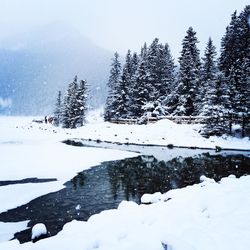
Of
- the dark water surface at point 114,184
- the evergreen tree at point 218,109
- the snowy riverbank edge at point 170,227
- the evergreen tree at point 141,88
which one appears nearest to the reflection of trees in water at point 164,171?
the dark water surface at point 114,184

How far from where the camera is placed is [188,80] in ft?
150

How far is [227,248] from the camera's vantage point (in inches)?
244

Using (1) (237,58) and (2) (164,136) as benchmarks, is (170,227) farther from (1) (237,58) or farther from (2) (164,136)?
(1) (237,58)

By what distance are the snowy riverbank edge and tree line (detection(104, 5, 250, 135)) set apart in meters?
28.0

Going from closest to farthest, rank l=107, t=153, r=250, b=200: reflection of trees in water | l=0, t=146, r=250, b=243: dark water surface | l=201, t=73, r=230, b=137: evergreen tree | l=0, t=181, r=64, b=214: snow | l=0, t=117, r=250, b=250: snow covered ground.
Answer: l=0, t=117, r=250, b=250: snow covered ground → l=0, t=146, r=250, b=243: dark water surface → l=0, t=181, r=64, b=214: snow → l=107, t=153, r=250, b=200: reflection of trees in water → l=201, t=73, r=230, b=137: evergreen tree

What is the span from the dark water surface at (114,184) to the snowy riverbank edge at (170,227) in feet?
6.88

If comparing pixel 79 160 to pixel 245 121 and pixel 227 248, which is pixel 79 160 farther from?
pixel 245 121

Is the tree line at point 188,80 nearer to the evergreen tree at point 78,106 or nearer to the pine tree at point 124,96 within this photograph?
the pine tree at point 124,96

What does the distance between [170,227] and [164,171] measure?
12.7m

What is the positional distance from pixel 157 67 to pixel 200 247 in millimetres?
49275

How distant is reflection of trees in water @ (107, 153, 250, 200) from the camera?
16391 mm

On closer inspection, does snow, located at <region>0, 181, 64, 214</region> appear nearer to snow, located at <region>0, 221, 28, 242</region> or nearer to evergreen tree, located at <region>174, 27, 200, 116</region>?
snow, located at <region>0, 221, 28, 242</region>

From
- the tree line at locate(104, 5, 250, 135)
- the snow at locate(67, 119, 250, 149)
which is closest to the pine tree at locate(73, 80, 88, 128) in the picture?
the tree line at locate(104, 5, 250, 135)

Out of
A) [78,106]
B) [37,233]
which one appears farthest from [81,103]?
[37,233]
